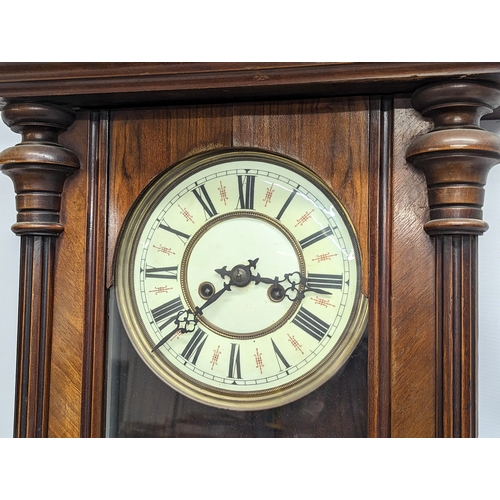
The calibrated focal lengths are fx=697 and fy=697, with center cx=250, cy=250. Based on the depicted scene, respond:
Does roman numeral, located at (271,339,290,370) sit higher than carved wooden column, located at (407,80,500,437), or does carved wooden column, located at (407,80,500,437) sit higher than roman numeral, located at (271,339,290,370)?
carved wooden column, located at (407,80,500,437)

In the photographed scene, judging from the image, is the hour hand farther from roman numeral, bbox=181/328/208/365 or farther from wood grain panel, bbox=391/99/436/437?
wood grain panel, bbox=391/99/436/437

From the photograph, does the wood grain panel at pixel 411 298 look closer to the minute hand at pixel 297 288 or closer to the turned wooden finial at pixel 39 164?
the minute hand at pixel 297 288

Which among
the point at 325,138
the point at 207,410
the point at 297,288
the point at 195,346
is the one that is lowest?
the point at 207,410

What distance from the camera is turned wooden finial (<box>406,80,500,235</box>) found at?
1.01 meters

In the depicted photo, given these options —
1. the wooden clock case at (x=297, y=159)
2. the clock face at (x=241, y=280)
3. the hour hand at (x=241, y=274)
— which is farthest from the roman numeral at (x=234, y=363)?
the wooden clock case at (x=297, y=159)

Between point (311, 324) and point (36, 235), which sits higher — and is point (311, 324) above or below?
below

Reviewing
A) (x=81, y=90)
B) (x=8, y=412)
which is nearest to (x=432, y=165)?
(x=81, y=90)

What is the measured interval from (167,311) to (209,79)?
0.40 metres

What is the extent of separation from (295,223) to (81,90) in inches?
16.0

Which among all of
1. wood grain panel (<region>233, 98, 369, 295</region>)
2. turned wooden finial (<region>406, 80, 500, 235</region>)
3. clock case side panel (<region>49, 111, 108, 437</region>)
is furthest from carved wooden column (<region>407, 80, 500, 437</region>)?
clock case side panel (<region>49, 111, 108, 437</region>)

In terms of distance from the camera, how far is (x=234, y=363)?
1.16 meters

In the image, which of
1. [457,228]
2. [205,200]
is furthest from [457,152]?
[205,200]

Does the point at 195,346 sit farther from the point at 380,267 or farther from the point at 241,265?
the point at 380,267

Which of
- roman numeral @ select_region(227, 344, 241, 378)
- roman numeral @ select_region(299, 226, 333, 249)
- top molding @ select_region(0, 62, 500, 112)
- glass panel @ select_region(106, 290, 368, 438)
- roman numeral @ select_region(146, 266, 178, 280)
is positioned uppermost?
top molding @ select_region(0, 62, 500, 112)
